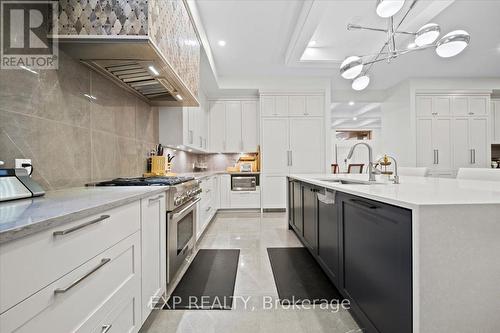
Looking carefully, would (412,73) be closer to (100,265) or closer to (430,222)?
(430,222)

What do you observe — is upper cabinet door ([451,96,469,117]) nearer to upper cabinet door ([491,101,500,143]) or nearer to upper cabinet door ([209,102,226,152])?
upper cabinet door ([491,101,500,143])

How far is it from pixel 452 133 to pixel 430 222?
19.4ft

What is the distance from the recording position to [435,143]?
5.17 metres

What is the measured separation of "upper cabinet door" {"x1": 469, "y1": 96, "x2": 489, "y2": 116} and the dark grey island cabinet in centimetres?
563

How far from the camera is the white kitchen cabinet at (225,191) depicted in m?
5.03

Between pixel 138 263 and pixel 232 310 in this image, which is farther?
pixel 232 310

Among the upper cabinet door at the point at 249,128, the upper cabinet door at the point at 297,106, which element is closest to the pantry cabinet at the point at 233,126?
the upper cabinet door at the point at 249,128

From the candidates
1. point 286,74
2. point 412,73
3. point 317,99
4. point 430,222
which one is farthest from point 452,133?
point 430,222

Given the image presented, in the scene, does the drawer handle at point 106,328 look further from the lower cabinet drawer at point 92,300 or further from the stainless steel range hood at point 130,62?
the stainless steel range hood at point 130,62

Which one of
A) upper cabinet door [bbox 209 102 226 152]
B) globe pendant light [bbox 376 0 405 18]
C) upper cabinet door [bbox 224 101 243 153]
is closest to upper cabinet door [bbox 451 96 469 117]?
globe pendant light [bbox 376 0 405 18]

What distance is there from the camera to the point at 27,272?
606 mm

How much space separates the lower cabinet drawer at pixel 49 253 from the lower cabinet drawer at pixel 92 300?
0.03 meters

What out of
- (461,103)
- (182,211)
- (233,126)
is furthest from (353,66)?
(461,103)

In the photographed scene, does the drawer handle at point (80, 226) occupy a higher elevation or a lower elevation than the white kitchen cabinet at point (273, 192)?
higher
